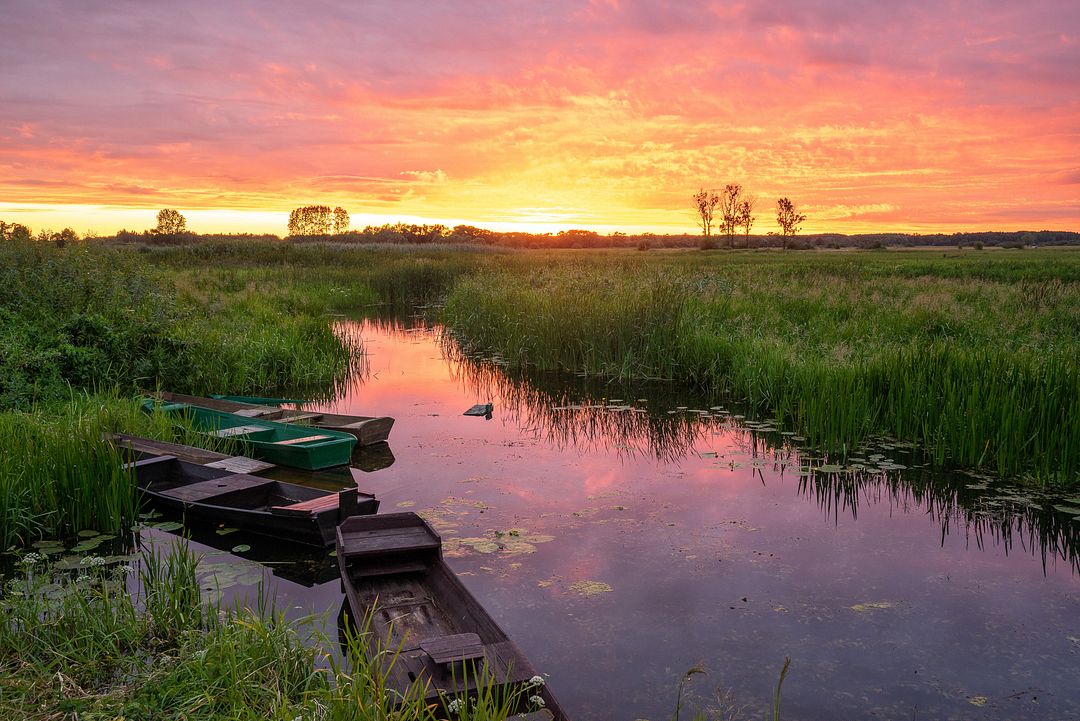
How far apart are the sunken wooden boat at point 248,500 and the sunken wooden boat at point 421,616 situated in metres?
0.74

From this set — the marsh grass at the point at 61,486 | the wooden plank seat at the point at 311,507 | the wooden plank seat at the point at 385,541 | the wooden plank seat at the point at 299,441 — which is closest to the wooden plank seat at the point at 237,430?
the wooden plank seat at the point at 299,441

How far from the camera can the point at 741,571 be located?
6820mm

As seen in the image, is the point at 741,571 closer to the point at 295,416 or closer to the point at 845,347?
the point at 295,416

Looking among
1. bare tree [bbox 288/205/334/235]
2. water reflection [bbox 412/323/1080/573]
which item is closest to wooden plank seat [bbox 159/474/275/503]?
water reflection [bbox 412/323/1080/573]

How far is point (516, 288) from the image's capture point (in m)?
23.0

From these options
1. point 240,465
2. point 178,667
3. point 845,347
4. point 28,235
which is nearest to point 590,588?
point 178,667

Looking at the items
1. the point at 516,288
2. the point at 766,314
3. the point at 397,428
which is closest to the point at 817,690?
the point at 397,428

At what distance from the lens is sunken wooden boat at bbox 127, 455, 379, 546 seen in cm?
718

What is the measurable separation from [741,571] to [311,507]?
438 cm

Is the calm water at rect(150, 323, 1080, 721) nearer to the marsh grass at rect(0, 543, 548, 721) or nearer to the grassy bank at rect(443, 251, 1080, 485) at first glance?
the marsh grass at rect(0, 543, 548, 721)

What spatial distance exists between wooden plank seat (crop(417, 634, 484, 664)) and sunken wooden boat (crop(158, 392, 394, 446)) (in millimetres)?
6239

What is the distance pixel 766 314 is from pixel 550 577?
45.0 feet

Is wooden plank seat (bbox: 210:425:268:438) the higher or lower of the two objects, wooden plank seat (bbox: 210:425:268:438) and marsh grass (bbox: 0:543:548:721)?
the higher

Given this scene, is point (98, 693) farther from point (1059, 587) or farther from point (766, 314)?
point (766, 314)
